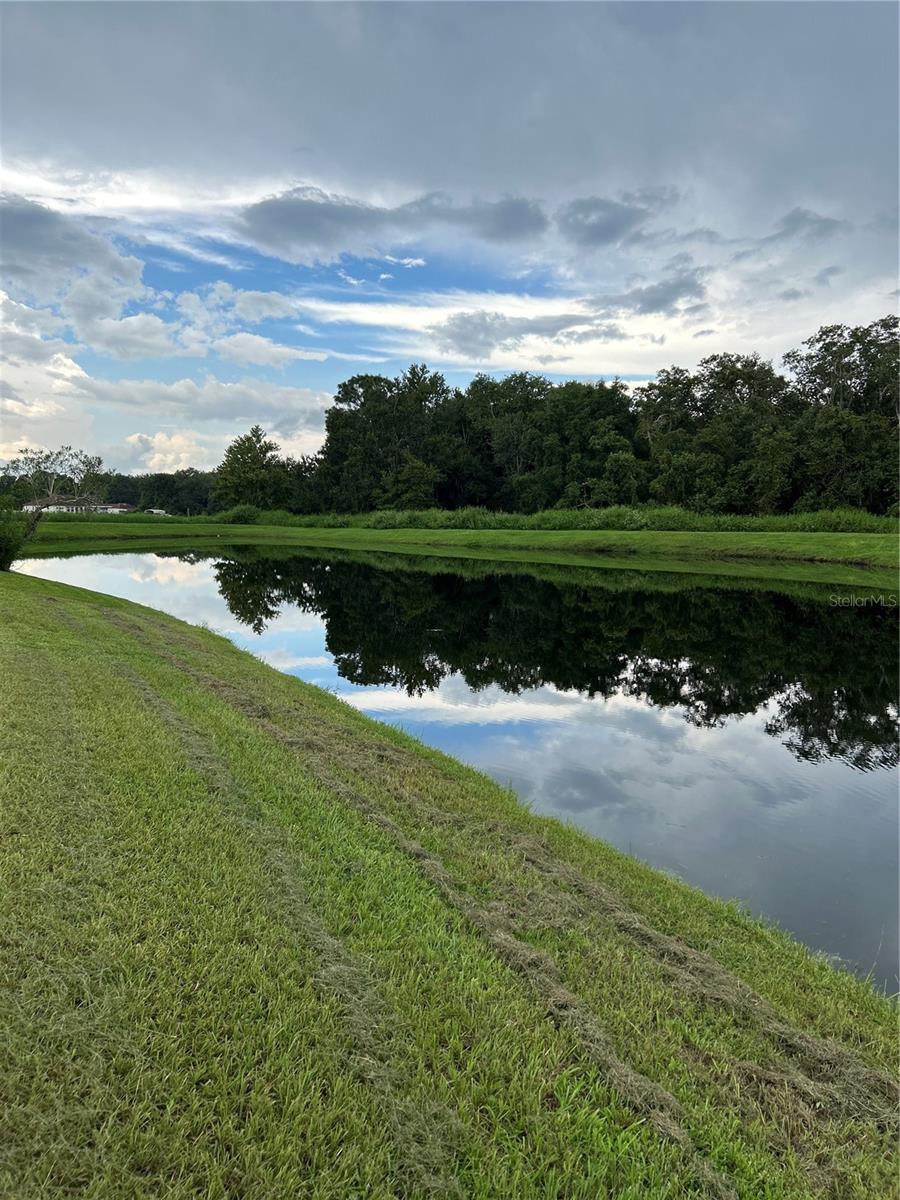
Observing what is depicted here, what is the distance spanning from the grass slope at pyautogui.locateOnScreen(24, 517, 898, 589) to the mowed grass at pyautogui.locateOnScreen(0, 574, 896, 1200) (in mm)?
32836

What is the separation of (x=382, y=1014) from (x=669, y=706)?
11486 mm

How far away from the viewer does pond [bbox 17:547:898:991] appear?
7.54 metres

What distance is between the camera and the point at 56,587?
72.9ft

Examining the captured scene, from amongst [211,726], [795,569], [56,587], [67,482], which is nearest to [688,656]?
[211,726]

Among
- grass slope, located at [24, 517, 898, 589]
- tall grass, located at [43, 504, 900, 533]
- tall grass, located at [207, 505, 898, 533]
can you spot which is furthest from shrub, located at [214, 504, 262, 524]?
grass slope, located at [24, 517, 898, 589]

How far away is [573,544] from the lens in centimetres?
5266

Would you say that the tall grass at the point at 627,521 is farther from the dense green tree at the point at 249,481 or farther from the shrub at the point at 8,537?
the shrub at the point at 8,537

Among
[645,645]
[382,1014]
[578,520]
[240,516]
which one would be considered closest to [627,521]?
[578,520]

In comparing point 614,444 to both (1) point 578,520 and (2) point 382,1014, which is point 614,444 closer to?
(1) point 578,520

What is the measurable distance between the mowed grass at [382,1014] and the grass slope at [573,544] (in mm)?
32836

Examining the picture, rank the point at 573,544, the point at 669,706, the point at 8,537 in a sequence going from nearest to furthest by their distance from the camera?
the point at 669,706 < the point at 8,537 < the point at 573,544

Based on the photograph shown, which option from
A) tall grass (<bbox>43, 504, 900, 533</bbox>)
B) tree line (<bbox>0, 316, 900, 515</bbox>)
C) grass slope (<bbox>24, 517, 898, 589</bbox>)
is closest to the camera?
grass slope (<bbox>24, 517, 898, 589</bbox>)

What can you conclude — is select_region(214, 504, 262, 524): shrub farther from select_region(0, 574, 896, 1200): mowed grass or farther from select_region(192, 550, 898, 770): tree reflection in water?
select_region(0, 574, 896, 1200): mowed grass

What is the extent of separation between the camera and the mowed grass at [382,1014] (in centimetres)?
286
